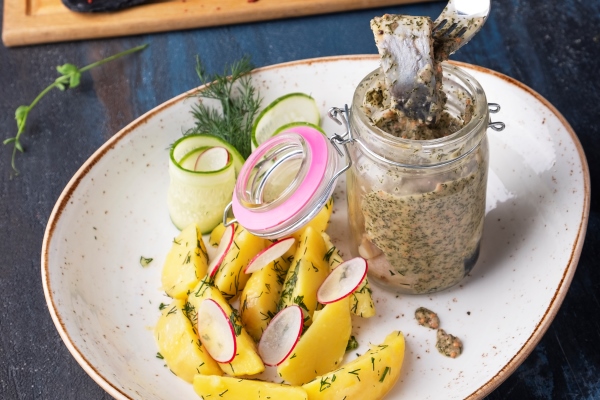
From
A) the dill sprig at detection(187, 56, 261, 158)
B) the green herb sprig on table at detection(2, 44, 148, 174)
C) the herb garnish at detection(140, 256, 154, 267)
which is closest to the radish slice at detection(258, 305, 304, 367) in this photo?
the herb garnish at detection(140, 256, 154, 267)

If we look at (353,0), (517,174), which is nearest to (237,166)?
(517,174)

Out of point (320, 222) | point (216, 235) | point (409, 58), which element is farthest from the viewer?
point (216, 235)

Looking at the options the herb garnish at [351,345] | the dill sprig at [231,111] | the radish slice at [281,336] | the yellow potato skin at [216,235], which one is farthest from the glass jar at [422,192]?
the dill sprig at [231,111]

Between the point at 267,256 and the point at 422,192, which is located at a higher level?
the point at 422,192

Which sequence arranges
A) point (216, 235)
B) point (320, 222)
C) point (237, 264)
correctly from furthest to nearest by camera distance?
point (216, 235) < point (320, 222) < point (237, 264)

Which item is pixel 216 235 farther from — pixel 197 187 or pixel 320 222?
pixel 320 222

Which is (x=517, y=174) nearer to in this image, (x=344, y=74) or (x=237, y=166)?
(x=344, y=74)

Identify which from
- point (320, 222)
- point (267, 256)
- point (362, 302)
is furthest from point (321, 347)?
point (320, 222)

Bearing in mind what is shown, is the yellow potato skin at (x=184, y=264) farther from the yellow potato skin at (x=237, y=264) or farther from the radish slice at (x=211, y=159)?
the radish slice at (x=211, y=159)
